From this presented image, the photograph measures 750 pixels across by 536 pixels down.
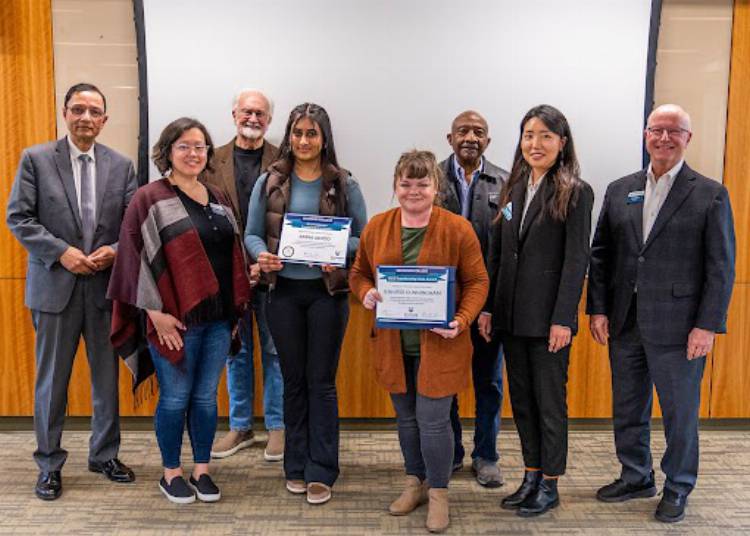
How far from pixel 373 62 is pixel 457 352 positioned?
73.2 inches

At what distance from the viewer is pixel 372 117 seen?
3.76m

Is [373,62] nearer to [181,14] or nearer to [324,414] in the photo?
[181,14]

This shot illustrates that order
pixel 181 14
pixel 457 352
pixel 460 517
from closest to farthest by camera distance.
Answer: pixel 457 352, pixel 460 517, pixel 181 14

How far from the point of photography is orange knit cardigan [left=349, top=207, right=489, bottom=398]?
2531 millimetres

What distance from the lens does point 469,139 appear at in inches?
122

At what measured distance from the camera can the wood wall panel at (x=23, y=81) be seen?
3.64 meters

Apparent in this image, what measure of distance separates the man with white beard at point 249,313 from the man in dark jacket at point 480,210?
904mm

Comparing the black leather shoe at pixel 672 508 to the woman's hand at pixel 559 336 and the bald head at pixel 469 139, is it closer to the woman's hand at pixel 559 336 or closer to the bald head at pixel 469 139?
the woman's hand at pixel 559 336

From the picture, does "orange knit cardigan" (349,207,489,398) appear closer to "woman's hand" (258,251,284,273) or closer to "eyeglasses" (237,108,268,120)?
"woman's hand" (258,251,284,273)

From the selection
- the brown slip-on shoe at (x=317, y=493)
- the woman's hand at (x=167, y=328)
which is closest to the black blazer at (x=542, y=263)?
the brown slip-on shoe at (x=317, y=493)

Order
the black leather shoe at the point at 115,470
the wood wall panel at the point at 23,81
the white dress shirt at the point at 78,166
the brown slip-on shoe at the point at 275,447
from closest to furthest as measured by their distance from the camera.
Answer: the white dress shirt at the point at 78,166, the black leather shoe at the point at 115,470, the brown slip-on shoe at the point at 275,447, the wood wall panel at the point at 23,81

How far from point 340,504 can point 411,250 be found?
117 cm

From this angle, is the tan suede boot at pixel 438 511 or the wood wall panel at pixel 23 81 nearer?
the tan suede boot at pixel 438 511

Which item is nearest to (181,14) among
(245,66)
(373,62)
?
(245,66)
